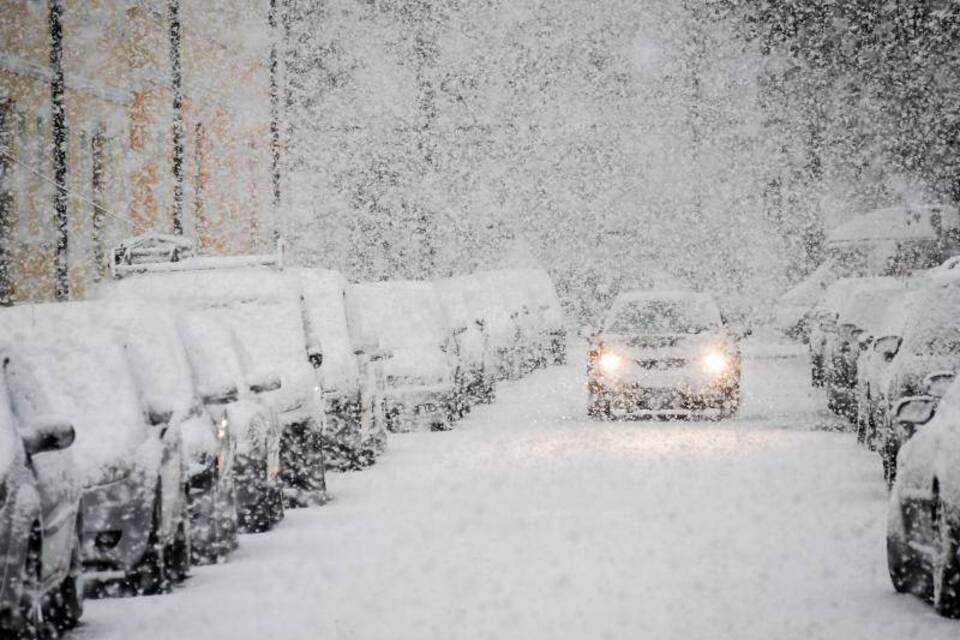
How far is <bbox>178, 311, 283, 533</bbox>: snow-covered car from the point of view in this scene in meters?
11.8

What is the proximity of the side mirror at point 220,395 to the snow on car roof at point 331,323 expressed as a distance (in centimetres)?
491

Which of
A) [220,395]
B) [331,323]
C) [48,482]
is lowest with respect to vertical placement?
[48,482]

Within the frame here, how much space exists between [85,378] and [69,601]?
48.5 inches

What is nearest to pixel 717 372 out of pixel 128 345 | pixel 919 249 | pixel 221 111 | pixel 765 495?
pixel 765 495

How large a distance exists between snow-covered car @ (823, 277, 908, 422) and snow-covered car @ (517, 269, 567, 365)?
41.8 feet

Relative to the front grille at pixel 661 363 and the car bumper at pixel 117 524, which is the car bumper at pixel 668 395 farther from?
the car bumper at pixel 117 524

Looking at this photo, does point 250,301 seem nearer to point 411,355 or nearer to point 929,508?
point 411,355

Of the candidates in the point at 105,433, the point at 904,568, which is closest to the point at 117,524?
the point at 105,433

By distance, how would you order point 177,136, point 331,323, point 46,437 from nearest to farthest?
point 46,437 < point 331,323 < point 177,136

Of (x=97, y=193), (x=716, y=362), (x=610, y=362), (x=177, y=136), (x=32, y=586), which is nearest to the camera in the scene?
(x=32, y=586)

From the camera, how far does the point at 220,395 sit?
11.2m

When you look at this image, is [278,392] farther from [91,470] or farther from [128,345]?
[91,470]

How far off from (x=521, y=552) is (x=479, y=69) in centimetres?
5894

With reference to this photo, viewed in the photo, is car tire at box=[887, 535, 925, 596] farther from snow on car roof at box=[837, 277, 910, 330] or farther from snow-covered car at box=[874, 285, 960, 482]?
snow on car roof at box=[837, 277, 910, 330]
